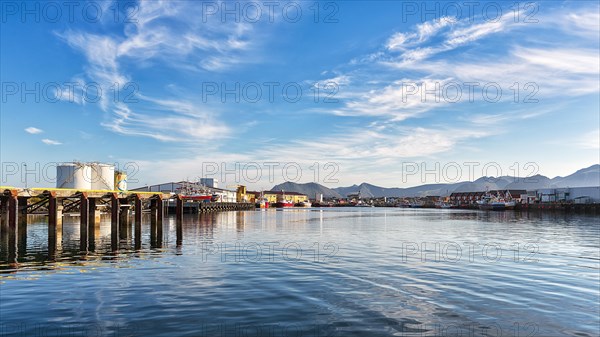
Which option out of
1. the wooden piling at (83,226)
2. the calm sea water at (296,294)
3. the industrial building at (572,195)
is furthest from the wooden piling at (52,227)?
the industrial building at (572,195)

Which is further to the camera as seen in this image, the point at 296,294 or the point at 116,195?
the point at 116,195

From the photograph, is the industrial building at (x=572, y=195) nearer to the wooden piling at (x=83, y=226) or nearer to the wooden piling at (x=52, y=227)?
the wooden piling at (x=83, y=226)

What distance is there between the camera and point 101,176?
74125 millimetres

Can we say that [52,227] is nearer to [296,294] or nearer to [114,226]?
[114,226]

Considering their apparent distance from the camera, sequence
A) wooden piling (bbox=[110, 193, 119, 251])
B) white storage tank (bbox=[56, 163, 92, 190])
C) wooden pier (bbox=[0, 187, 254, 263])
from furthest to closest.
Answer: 1. white storage tank (bbox=[56, 163, 92, 190])
2. wooden piling (bbox=[110, 193, 119, 251])
3. wooden pier (bbox=[0, 187, 254, 263])

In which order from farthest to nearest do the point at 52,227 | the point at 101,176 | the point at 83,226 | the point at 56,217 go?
1. the point at 101,176
2. the point at 56,217
3. the point at 83,226
4. the point at 52,227

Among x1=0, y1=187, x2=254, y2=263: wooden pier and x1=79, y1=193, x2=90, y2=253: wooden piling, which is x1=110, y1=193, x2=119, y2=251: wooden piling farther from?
x1=79, y1=193, x2=90, y2=253: wooden piling

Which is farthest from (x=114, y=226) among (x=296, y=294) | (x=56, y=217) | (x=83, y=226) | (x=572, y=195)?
(x=572, y=195)

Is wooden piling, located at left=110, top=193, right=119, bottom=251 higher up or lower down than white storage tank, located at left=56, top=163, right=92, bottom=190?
lower down

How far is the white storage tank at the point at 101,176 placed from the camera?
73.1 metres

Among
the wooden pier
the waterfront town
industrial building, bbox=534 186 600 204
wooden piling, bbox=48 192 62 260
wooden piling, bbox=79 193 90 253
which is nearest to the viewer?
wooden piling, bbox=48 192 62 260

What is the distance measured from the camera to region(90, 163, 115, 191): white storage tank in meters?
73.1

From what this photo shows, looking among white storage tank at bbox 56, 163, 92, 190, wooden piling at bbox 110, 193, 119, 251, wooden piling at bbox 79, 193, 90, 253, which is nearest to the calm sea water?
wooden piling at bbox 79, 193, 90, 253

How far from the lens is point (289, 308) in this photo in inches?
571
